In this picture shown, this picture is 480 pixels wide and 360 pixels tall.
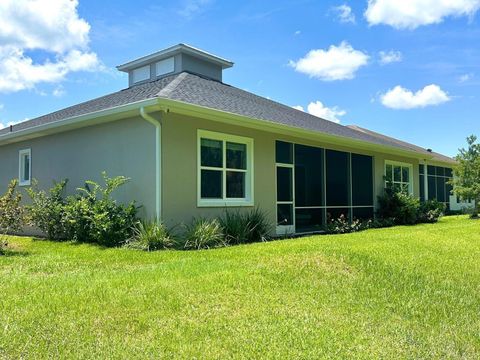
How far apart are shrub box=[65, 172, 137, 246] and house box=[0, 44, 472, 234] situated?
19.0 inches

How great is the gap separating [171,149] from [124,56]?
988 cm

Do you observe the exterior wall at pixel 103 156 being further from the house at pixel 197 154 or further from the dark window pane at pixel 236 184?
the dark window pane at pixel 236 184

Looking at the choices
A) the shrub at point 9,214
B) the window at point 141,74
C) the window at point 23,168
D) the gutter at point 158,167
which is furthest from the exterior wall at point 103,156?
the window at point 141,74

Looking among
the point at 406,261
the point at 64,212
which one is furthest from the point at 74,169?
the point at 406,261

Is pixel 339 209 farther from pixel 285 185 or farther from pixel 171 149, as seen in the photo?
pixel 171 149

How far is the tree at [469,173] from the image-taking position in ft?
76.0

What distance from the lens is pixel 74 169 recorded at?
13156 millimetres

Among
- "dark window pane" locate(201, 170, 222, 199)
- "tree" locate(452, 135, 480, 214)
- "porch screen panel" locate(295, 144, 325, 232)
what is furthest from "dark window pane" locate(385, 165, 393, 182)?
"dark window pane" locate(201, 170, 222, 199)

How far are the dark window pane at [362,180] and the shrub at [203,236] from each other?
8391mm

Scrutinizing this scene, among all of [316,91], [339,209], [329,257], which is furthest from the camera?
[316,91]

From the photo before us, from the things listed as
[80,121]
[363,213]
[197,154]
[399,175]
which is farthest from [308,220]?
[80,121]

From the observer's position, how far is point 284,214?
14.6 metres

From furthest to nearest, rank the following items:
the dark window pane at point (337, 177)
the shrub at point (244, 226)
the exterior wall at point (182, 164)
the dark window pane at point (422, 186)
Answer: the dark window pane at point (422, 186)
the dark window pane at point (337, 177)
the shrub at point (244, 226)
the exterior wall at point (182, 164)

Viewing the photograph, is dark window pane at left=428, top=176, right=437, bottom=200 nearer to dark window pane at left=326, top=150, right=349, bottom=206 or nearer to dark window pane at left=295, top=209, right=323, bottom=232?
dark window pane at left=326, top=150, right=349, bottom=206
